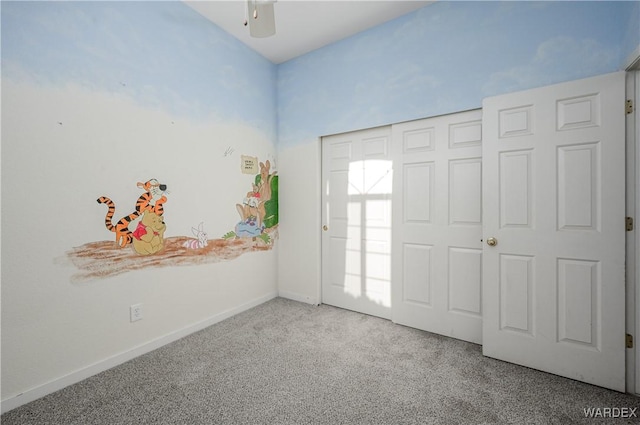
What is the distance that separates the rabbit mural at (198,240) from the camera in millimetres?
2545

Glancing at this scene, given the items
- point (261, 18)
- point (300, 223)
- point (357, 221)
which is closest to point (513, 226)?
point (357, 221)

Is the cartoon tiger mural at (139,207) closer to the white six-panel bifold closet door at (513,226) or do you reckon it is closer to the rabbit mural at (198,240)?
the rabbit mural at (198,240)

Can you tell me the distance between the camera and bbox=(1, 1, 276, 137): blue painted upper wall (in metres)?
1.68

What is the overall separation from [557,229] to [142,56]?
3.40m

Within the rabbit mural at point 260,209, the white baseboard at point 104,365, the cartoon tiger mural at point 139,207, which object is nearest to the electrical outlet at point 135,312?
the white baseboard at point 104,365

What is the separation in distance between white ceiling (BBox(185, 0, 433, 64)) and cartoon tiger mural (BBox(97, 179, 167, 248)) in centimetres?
173

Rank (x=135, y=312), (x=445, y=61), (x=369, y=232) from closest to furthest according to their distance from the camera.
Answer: (x=135, y=312) < (x=445, y=61) < (x=369, y=232)

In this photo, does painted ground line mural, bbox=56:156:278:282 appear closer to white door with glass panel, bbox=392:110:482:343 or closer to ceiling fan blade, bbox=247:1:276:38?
ceiling fan blade, bbox=247:1:276:38

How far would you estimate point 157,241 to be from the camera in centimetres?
231

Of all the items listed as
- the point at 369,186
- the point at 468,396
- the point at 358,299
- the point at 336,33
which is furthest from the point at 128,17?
the point at 468,396

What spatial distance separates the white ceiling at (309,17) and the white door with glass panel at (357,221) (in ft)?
3.46

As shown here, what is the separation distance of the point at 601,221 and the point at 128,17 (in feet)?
12.1

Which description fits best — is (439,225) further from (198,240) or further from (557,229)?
(198,240)

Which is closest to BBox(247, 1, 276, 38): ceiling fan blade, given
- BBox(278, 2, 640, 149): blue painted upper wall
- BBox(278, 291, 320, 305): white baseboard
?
BBox(278, 2, 640, 149): blue painted upper wall
